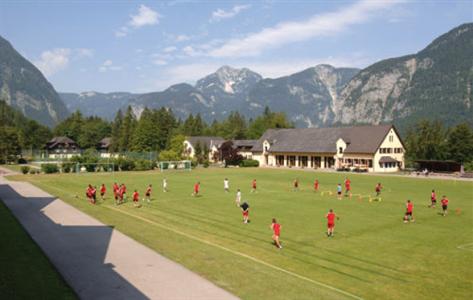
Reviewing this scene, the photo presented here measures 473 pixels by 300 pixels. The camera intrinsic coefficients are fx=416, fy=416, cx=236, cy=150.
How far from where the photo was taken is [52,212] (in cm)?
2683

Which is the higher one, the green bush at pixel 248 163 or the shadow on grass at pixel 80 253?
the green bush at pixel 248 163

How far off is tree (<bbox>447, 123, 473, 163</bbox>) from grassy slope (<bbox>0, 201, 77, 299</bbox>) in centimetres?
7430

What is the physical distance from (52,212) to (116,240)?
390 inches

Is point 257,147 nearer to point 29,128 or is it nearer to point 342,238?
point 342,238

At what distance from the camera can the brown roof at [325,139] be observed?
243ft

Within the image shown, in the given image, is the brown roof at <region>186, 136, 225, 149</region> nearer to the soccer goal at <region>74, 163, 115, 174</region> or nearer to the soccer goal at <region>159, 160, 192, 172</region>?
the soccer goal at <region>159, 160, 192, 172</region>

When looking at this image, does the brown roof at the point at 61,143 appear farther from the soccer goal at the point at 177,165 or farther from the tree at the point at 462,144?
the tree at the point at 462,144

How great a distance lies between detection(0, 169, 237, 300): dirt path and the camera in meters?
12.5

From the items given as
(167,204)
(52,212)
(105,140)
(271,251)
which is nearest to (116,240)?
(271,251)

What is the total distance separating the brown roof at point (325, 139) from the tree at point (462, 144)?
40.0ft

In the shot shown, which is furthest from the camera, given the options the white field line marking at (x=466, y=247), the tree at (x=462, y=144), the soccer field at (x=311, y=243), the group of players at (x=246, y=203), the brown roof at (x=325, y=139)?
the brown roof at (x=325, y=139)

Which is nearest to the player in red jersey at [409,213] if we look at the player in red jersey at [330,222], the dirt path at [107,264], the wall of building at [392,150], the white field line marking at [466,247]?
the white field line marking at [466,247]

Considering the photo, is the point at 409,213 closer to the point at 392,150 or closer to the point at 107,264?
the point at 107,264

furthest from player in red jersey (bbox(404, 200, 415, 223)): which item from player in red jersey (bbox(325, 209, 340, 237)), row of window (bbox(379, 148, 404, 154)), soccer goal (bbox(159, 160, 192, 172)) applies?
soccer goal (bbox(159, 160, 192, 172))
